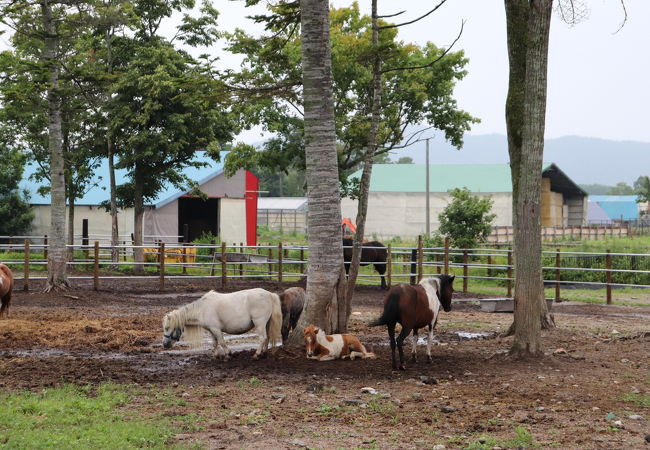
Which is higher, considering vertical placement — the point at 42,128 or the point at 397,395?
the point at 42,128

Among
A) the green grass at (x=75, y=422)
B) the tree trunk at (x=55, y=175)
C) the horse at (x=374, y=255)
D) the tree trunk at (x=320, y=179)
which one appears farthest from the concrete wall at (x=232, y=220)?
the green grass at (x=75, y=422)

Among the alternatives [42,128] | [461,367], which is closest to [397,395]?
[461,367]

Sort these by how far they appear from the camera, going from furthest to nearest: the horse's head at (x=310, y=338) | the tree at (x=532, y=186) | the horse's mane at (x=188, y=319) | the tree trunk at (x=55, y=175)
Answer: the tree trunk at (x=55, y=175) < the horse's mane at (x=188, y=319) < the tree at (x=532, y=186) < the horse's head at (x=310, y=338)

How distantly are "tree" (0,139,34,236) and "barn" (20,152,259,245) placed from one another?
0.84 meters

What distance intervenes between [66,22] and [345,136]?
11202mm

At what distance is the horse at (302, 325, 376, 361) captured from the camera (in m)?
9.53

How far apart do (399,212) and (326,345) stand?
156 ft

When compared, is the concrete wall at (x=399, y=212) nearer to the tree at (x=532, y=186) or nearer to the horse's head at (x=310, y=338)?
the tree at (x=532, y=186)

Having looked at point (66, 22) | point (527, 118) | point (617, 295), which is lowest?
point (617, 295)

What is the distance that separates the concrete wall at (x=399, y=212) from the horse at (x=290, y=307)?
146 feet

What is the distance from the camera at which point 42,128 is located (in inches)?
1189

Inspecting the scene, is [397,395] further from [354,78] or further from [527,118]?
[354,78]

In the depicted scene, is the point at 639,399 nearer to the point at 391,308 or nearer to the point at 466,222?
the point at 391,308

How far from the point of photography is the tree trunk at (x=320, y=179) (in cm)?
1038
